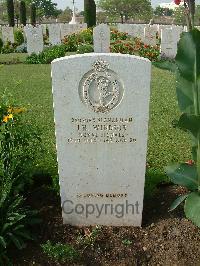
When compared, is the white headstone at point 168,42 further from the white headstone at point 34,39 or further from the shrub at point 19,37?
the shrub at point 19,37

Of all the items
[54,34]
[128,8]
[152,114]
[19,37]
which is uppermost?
[128,8]

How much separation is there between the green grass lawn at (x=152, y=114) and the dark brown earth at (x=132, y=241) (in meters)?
0.55

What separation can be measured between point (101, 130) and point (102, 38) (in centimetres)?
1165

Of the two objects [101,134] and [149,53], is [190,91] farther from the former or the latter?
[149,53]

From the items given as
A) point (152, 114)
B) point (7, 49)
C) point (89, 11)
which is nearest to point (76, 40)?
point (7, 49)

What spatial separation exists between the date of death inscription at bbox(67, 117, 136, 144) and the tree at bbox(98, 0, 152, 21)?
2612 inches

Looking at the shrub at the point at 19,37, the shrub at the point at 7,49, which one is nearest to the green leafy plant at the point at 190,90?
the shrub at the point at 7,49

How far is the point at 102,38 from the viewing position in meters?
14.1

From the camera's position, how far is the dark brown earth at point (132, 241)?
2.95 metres

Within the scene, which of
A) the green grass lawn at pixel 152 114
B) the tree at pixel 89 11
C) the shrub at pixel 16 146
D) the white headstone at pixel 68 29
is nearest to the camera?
the shrub at pixel 16 146

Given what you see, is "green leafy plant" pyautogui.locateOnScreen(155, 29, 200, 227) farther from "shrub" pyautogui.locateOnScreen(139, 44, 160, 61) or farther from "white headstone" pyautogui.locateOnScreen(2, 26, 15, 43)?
"white headstone" pyautogui.locateOnScreen(2, 26, 15, 43)

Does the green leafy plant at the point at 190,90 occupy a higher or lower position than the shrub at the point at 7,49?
higher

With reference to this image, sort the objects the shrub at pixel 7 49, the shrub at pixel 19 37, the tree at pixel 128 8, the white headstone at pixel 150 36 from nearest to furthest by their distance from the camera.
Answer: the shrub at pixel 7 49
the white headstone at pixel 150 36
the shrub at pixel 19 37
the tree at pixel 128 8

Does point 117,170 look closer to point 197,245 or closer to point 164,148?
point 197,245
